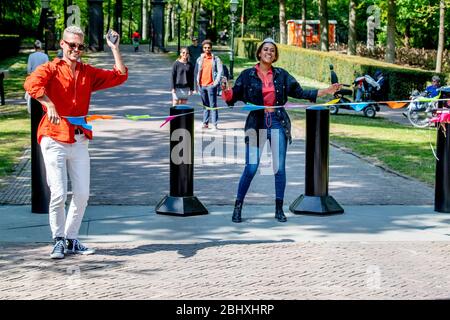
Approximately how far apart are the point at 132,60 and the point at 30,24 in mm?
29834

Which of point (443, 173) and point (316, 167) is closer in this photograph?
point (316, 167)

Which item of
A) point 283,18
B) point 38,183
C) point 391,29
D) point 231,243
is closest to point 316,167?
point 231,243

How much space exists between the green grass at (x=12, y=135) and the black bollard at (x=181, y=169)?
11.6 ft

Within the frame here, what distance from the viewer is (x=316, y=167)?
10398mm

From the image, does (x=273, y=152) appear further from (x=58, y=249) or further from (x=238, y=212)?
(x=58, y=249)

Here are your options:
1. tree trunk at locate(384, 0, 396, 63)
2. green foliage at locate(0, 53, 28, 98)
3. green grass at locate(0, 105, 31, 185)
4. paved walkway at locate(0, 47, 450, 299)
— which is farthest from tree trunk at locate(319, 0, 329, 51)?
paved walkway at locate(0, 47, 450, 299)

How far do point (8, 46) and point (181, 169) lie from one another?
38.5 meters

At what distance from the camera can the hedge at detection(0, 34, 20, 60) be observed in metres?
44.7

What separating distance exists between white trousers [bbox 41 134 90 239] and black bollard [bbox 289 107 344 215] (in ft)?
9.69

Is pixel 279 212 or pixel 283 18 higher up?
pixel 283 18

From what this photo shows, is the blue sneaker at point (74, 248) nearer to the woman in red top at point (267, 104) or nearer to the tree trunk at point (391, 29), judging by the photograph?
the woman in red top at point (267, 104)

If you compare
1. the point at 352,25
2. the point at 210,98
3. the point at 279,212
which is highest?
the point at 352,25
